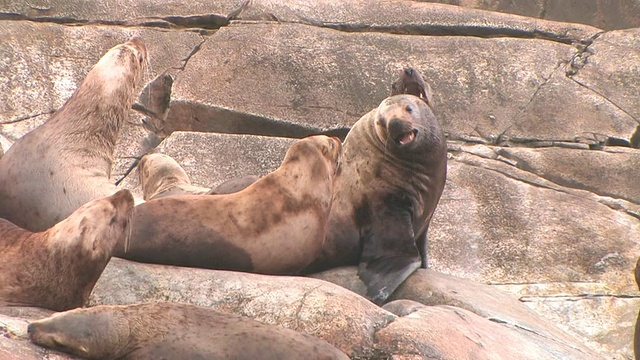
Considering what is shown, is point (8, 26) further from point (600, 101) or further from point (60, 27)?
point (600, 101)

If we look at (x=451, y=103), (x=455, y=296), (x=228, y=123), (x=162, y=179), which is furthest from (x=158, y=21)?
(x=455, y=296)

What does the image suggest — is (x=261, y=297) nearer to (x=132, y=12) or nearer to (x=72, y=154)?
(x=72, y=154)

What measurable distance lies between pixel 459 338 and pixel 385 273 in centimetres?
130

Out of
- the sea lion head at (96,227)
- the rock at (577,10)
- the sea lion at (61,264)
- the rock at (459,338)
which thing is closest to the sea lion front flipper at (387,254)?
the rock at (459,338)

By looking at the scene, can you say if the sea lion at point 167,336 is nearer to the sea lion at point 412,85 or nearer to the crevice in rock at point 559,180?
the sea lion at point 412,85

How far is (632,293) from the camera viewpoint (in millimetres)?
8586

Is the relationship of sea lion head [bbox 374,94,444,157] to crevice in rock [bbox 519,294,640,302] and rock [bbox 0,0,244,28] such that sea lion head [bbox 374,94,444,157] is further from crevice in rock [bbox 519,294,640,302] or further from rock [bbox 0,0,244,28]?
rock [bbox 0,0,244,28]

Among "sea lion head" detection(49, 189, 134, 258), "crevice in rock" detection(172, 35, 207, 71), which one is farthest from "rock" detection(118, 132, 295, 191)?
"sea lion head" detection(49, 189, 134, 258)

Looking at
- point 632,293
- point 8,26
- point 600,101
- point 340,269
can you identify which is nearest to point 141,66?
point 340,269

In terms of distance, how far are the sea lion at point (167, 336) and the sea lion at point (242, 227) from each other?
1.09 metres

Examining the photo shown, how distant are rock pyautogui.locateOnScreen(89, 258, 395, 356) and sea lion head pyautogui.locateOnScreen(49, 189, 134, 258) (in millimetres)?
231

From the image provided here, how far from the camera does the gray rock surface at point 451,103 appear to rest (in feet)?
29.0

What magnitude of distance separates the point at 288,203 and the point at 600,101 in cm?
558

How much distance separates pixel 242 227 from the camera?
215 inches
